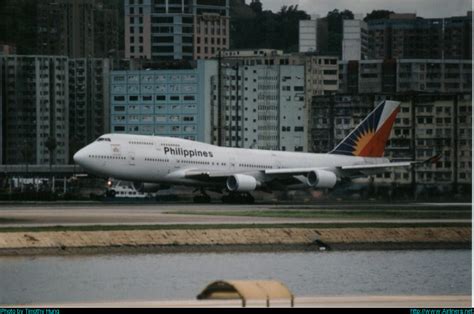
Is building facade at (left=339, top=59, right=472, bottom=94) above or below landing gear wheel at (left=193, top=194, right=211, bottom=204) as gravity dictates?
above

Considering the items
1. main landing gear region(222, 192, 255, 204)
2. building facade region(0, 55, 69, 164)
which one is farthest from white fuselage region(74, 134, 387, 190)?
building facade region(0, 55, 69, 164)

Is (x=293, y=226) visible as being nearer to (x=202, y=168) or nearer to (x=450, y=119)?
(x=202, y=168)

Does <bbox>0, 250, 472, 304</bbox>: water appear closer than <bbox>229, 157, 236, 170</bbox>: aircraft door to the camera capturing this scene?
Yes

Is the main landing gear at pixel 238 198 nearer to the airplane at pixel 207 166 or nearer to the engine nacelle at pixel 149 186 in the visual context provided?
the airplane at pixel 207 166

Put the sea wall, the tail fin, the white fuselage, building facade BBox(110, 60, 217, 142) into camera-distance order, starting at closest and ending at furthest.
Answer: the sea wall
the white fuselage
the tail fin
building facade BBox(110, 60, 217, 142)

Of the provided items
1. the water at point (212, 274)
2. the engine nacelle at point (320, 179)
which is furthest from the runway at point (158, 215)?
the water at point (212, 274)

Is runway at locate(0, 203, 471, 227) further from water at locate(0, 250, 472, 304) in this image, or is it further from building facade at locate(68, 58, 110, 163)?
building facade at locate(68, 58, 110, 163)

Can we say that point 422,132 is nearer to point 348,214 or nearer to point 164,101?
point 164,101

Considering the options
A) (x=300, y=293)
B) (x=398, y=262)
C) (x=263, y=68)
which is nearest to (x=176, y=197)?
(x=398, y=262)
